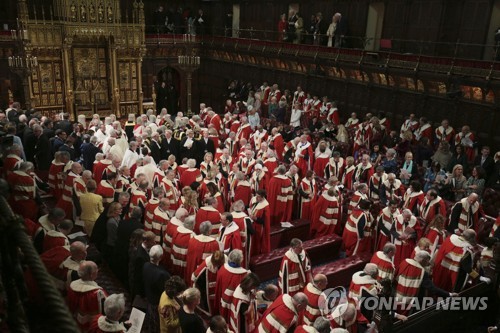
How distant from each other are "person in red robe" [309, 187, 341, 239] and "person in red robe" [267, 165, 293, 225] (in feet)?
2.62

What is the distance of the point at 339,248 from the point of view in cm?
1041

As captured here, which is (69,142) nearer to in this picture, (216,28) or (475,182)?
(475,182)

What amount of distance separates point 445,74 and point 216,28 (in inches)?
603

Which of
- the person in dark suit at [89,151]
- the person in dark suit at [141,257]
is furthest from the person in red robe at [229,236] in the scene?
the person in dark suit at [89,151]

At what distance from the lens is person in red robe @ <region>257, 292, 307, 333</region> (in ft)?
18.3

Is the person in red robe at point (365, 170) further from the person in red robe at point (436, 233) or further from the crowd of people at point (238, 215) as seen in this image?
the person in red robe at point (436, 233)

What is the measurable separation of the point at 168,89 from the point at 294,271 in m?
21.8

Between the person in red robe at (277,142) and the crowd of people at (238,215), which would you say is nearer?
the crowd of people at (238,215)

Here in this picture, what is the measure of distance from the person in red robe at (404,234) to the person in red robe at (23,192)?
7.37 m

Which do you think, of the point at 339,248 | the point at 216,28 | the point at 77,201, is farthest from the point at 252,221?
the point at 216,28

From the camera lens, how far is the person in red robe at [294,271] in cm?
734

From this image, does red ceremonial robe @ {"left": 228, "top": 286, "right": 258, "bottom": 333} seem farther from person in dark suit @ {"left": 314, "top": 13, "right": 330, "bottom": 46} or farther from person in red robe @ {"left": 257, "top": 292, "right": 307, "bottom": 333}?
person in dark suit @ {"left": 314, "top": 13, "right": 330, "bottom": 46}

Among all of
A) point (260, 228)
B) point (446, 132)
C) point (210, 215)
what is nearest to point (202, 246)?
point (210, 215)

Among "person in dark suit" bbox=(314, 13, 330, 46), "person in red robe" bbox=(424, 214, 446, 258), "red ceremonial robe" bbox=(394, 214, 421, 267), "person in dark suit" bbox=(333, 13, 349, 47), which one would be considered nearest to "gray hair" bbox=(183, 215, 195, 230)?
"red ceremonial robe" bbox=(394, 214, 421, 267)
